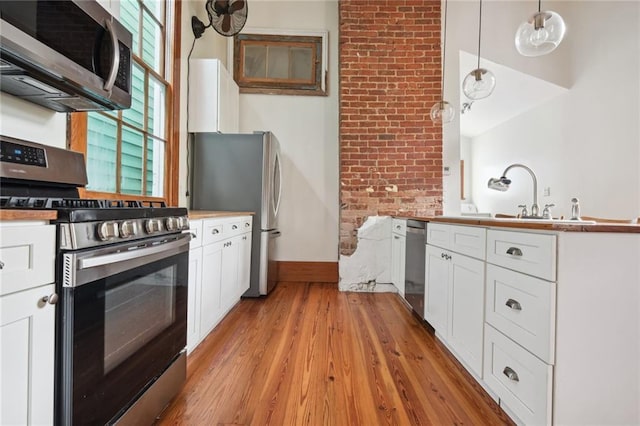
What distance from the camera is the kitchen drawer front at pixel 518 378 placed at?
3.40ft

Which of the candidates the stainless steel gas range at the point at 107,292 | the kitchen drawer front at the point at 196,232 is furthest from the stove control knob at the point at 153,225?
the kitchen drawer front at the point at 196,232

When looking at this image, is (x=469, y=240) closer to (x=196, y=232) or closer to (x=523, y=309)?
(x=523, y=309)

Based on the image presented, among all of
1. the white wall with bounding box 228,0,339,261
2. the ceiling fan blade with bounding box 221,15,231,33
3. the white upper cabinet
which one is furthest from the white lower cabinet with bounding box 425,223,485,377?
the ceiling fan blade with bounding box 221,15,231,33

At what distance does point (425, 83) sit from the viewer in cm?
338

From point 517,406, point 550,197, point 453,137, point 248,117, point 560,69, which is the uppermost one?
point 560,69

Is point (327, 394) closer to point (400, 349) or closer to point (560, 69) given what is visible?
point (400, 349)

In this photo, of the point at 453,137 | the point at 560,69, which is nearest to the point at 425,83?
the point at 453,137

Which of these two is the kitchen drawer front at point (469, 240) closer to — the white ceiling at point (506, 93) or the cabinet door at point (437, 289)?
the cabinet door at point (437, 289)

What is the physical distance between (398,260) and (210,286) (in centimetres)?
179

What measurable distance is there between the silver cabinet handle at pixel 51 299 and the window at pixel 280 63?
11.0 feet

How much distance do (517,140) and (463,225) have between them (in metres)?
4.14

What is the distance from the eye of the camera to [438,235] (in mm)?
2068

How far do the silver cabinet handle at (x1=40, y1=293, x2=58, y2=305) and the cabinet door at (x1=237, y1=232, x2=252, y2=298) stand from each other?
1.81m

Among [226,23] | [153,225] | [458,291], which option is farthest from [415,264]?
[226,23]
